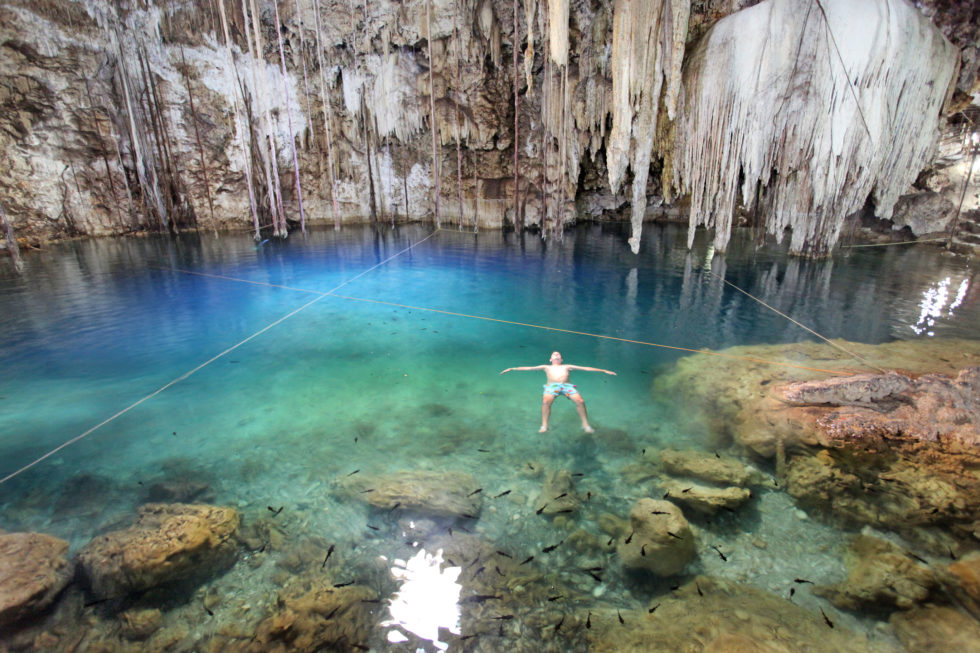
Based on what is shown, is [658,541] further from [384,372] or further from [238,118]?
[238,118]

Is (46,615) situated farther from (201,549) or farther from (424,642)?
(424,642)

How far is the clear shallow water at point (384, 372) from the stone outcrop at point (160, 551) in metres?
0.29

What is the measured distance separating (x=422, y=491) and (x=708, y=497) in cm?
244

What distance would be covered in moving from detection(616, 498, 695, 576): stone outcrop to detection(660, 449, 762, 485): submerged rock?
2.08ft

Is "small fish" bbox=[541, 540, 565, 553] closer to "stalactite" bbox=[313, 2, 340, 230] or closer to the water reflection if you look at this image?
the water reflection

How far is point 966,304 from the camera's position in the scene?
879cm

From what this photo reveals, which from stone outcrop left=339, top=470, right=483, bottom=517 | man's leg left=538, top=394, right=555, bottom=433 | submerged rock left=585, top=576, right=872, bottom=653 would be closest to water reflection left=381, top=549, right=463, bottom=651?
stone outcrop left=339, top=470, right=483, bottom=517

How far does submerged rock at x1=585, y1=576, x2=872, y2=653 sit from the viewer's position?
9.00 ft

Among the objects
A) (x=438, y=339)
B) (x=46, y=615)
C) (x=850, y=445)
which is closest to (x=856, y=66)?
(x=850, y=445)

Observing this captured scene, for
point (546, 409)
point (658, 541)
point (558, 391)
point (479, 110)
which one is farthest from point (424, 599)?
point (479, 110)

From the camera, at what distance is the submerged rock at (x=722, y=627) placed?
2744mm

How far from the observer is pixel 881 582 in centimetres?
313

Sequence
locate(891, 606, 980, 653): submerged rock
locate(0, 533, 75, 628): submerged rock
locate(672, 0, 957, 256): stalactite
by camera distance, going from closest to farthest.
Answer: locate(891, 606, 980, 653): submerged rock < locate(0, 533, 75, 628): submerged rock < locate(672, 0, 957, 256): stalactite

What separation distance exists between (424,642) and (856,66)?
11.8 metres
